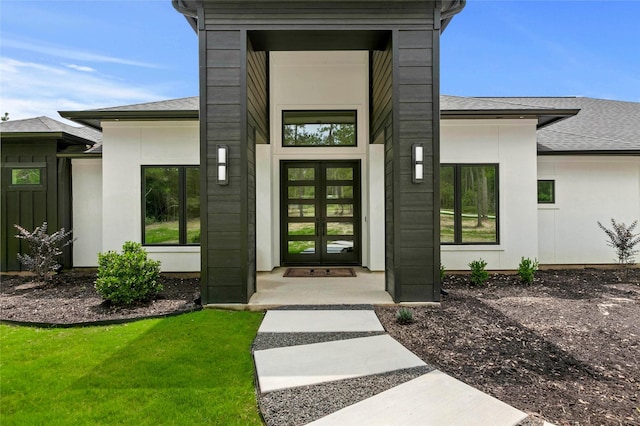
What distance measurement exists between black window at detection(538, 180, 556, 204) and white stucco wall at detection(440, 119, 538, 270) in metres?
0.64

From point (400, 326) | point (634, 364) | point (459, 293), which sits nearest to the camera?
point (634, 364)

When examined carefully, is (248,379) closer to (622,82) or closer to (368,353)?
(368,353)

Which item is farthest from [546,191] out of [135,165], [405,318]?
[135,165]

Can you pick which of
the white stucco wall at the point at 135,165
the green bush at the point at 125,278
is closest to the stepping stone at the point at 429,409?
the green bush at the point at 125,278

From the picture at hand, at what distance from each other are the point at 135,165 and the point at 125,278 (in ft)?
10.2

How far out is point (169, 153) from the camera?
712 centimetres

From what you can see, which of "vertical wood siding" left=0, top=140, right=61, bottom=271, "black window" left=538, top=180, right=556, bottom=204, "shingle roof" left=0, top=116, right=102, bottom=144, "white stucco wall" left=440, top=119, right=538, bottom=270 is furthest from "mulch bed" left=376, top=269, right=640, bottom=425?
"shingle roof" left=0, top=116, right=102, bottom=144

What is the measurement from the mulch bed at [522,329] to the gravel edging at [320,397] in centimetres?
59

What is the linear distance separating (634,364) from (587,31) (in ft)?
57.5

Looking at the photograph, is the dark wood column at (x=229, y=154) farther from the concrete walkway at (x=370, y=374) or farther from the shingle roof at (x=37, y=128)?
the shingle roof at (x=37, y=128)

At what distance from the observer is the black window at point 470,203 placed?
7250 millimetres

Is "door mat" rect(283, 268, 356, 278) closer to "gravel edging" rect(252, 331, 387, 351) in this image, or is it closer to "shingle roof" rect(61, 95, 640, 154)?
"gravel edging" rect(252, 331, 387, 351)

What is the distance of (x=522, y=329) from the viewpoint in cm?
394

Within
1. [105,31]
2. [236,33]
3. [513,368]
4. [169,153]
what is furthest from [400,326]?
[105,31]
